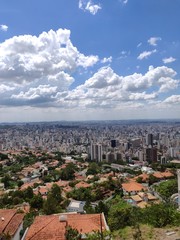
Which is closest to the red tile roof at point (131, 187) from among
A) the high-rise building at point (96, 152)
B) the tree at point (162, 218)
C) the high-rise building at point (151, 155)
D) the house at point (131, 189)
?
the house at point (131, 189)

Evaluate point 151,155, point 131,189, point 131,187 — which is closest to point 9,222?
point 131,189

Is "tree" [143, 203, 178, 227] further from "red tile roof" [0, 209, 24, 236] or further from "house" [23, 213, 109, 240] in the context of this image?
"red tile roof" [0, 209, 24, 236]

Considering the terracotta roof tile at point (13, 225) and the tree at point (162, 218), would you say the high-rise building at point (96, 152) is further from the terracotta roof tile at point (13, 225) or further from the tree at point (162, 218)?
the tree at point (162, 218)

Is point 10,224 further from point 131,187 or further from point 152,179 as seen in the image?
point 152,179

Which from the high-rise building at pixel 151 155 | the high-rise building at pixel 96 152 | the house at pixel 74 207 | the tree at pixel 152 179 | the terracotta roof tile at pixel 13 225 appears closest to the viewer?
the terracotta roof tile at pixel 13 225

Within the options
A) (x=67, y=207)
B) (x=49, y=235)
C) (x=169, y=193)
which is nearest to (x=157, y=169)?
(x=169, y=193)
